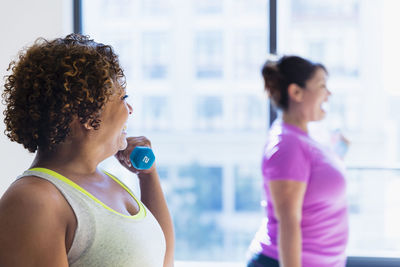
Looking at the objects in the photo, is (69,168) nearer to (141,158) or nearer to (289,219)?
(141,158)

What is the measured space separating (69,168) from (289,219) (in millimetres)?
773

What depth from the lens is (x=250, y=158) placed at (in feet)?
→ 14.6

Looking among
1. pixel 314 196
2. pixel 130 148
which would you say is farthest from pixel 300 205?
pixel 130 148

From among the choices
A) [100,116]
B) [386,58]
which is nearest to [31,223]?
[100,116]

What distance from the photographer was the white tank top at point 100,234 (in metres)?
0.67

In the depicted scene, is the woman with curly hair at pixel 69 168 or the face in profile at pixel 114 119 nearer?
the woman with curly hair at pixel 69 168

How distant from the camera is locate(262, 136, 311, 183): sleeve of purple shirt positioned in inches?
52.3

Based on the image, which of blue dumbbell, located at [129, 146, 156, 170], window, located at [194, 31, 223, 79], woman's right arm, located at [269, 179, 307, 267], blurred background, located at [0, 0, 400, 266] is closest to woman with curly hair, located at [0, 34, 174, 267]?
blue dumbbell, located at [129, 146, 156, 170]

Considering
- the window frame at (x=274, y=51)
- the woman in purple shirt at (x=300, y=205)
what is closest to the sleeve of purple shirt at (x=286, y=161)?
the woman in purple shirt at (x=300, y=205)

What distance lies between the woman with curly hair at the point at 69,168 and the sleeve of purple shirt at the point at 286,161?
0.63 metres

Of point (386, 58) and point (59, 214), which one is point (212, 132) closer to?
point (386, 58)

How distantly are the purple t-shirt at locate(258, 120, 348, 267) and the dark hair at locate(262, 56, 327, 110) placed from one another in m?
0.18

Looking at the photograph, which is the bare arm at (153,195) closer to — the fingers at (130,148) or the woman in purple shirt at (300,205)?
the fingers at (130,148)

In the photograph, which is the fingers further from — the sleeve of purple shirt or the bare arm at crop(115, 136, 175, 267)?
the sleeve of purple shirt
